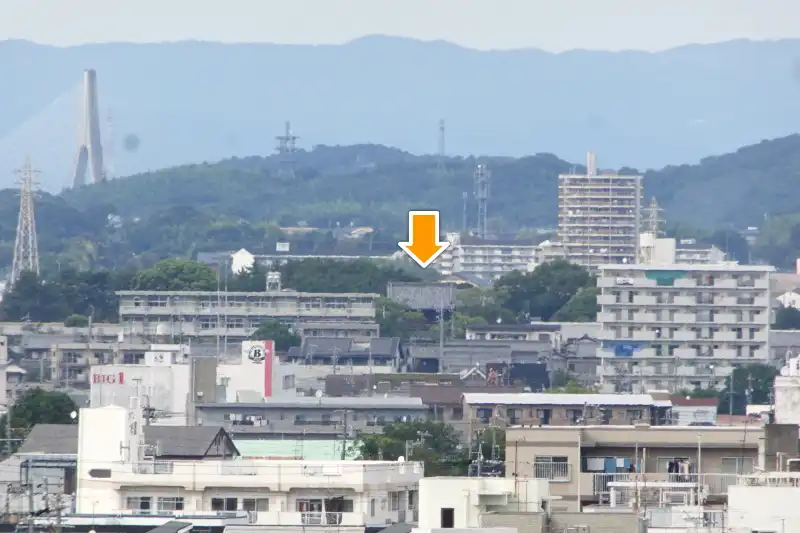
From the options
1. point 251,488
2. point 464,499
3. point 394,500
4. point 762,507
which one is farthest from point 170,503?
point 762,507

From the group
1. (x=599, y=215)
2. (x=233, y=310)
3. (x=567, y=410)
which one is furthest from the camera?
(x=599, y=215)

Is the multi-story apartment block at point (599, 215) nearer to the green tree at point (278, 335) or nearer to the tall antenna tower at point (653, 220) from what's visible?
the tall antenna tower at point (653, 220)

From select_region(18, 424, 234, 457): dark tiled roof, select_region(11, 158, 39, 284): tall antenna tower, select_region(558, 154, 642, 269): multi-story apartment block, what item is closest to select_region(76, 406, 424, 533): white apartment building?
select_region(18, 424, 234, 457): dark tiled roof

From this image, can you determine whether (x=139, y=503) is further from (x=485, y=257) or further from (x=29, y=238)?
(x=485, y=257)

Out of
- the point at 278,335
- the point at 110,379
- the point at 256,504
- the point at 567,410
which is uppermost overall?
the point at 278,335

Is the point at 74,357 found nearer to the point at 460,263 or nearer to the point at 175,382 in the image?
the point at 175,382
